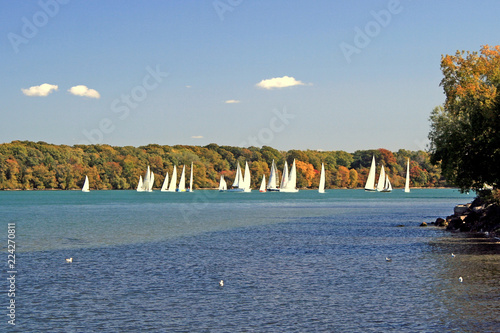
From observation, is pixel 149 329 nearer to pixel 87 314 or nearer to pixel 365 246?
pixel 87 314

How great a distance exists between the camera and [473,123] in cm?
4628

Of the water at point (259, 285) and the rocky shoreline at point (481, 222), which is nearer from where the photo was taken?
the water at point (259, 285)

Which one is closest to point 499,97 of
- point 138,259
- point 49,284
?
point 138,259

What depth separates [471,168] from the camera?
4666 centimetres

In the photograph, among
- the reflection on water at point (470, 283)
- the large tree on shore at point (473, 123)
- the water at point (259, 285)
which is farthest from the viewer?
the large tree on shore at point (473, 123)

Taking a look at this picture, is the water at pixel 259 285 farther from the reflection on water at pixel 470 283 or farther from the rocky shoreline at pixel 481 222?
the rocky shoreline at pixel 481 222

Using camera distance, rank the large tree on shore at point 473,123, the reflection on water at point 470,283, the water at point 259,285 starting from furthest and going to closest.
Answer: the large tree on shore at point 473,123, the water at point 259,285, the reflection on water at point 470,283

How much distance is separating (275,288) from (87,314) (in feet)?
28.8

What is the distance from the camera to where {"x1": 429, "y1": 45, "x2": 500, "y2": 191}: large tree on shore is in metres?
45.0

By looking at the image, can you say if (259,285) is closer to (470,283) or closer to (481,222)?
(470,283)

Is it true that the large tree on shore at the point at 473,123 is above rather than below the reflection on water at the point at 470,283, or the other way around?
above

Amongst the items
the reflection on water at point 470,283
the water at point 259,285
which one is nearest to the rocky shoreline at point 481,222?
the water at point 259,285

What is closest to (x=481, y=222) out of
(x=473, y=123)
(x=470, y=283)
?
(x=473, y=123)

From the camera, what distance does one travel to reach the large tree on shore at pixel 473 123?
44969 millimetres
